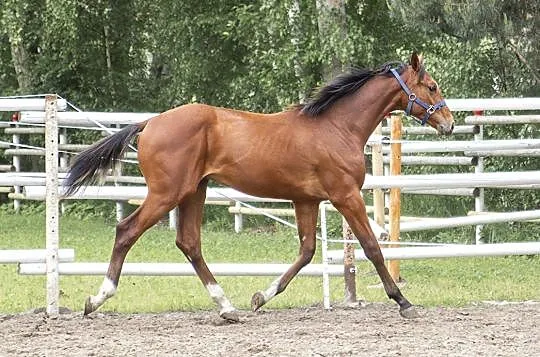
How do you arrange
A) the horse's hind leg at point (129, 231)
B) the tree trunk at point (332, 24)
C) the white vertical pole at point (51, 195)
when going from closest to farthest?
1. the horse's hind leg at point (129, 231)
2. the white vertical pole at point (51, 195)
3. the tree trunk at point (332, 24)

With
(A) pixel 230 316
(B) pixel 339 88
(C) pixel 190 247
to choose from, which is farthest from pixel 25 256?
(B) pixel 339 88

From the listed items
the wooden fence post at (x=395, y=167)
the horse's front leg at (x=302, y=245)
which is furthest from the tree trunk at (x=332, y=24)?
the horse's front leg at (x=302, y=245)

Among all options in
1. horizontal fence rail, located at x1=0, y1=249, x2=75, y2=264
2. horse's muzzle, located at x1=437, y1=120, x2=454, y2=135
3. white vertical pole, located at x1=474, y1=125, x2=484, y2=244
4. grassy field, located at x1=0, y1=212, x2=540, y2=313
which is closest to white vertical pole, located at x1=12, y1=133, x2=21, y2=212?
grassy field, located at x1=0, y1=212, x2=540, y2=313

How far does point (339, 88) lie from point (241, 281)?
312 cm

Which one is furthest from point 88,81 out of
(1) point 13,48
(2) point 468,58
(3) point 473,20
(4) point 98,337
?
(4) point 98,337

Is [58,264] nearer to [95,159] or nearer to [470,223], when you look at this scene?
[95,159]

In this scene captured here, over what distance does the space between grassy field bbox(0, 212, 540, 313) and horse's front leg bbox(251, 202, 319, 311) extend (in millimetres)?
625

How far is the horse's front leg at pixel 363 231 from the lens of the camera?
733 centimetres

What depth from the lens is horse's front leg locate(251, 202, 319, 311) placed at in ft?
25.0

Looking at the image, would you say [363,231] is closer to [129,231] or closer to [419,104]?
[419,104]

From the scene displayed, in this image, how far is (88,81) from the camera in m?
20.0

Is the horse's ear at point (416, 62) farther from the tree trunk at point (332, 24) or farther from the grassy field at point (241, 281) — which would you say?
the tree trunk at point (332, 24)

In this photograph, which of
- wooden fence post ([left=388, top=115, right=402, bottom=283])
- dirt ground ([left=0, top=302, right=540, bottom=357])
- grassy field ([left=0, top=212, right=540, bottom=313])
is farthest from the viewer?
wooden fence post ([left=388, top=115, right=402, bottom=283])

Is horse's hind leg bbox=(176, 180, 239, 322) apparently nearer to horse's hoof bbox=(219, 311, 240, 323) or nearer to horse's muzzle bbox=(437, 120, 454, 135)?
horse's hoof bbox=(219, 311, 240, 323)
